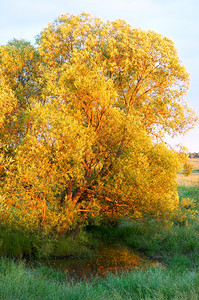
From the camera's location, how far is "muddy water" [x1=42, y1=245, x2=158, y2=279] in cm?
1402

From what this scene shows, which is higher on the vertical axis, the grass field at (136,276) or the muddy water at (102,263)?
the grass field at (136,276)

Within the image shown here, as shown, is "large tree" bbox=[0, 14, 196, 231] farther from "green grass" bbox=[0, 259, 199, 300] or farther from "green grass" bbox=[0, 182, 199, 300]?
"green grass" bbox=[0, 259, 199, 300]

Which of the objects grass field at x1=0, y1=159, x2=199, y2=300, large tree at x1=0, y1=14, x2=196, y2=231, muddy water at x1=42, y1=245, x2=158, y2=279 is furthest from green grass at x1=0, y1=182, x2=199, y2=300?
large tree at x1=0, y1=14, x2=196, y2=231

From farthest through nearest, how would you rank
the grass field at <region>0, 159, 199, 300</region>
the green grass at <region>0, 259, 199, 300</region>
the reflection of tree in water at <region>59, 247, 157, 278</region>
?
the reflection of tree in water at <region>59, 247, 157, 278</region> < the grass field at <region>0, 159, 199, 300</region> < the green grass at <region>0, 259, 199, 300</region>

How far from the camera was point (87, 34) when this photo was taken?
1858 cm

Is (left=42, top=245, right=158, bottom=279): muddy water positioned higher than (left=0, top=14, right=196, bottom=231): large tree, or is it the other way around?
(left=0, top=14, right=196, bottom=231): large tree

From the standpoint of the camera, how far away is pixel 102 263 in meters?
15.5

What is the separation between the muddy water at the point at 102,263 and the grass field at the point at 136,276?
874mm

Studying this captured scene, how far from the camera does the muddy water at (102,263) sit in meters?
14.0

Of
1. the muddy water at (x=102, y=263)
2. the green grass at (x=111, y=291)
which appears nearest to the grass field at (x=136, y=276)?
the green grass at (x=111, y=291)

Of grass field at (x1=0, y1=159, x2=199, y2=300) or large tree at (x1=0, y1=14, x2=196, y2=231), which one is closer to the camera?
grass field at (x1=0, y1=159, x2=199, y2=300)

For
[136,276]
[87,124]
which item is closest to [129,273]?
[136,276]

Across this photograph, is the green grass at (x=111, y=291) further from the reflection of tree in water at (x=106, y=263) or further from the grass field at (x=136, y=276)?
the reflection of tree in water at (x=106, y=263)

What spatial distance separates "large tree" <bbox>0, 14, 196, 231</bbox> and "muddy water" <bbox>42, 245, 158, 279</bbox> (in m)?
2.00
